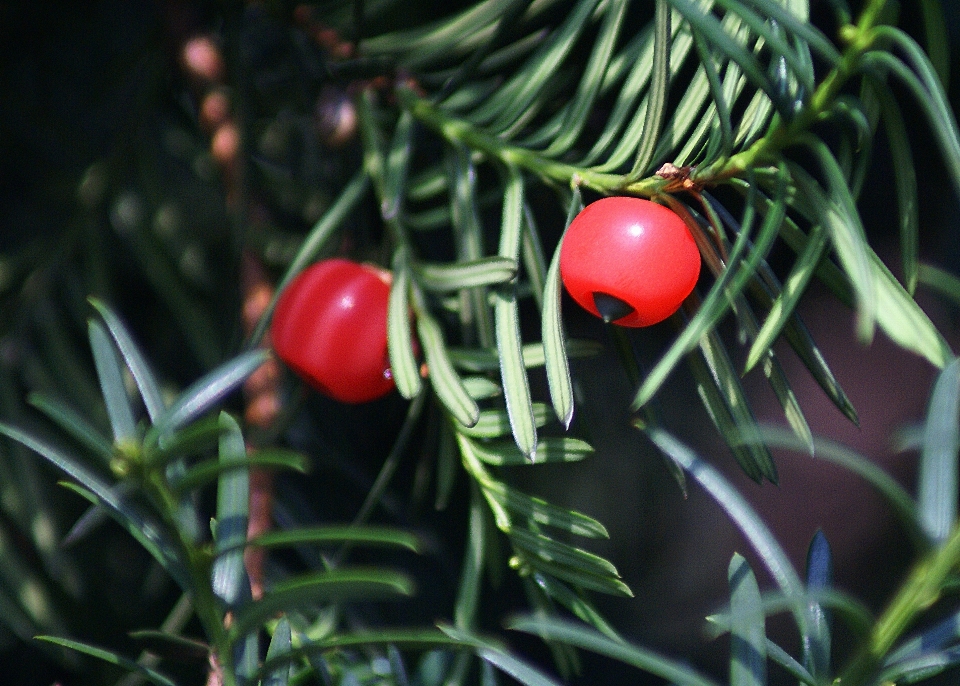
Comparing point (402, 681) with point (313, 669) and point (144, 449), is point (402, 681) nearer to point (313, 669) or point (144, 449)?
point (313, 669)

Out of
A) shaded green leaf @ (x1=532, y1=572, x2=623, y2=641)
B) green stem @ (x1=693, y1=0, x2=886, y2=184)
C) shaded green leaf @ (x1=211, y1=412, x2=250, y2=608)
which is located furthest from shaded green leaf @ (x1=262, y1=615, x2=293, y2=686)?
green stem @ (x1=693, y1=0, x2=886, y2=184)

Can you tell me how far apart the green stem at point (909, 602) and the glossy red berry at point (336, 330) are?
26cm

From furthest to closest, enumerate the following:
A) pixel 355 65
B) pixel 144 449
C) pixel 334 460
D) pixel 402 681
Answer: pixel 334 460
pixel 355 65
pixel 402 681
pixel 144 449

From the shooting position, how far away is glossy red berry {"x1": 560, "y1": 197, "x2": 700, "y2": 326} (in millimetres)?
318

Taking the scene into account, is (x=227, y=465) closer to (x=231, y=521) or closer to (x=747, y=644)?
(x=231, y=521)

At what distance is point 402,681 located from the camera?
356 mm

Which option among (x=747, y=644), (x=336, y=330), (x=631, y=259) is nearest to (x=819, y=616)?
(x=747, y=644)

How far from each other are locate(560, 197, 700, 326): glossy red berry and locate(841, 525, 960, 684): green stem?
14 centimetres

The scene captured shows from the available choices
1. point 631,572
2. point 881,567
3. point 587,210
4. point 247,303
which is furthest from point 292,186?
point 881,567

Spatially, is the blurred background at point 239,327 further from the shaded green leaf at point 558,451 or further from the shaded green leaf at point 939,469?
the shaded green leaf at point 939,469

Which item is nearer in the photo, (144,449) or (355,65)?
(144,449)

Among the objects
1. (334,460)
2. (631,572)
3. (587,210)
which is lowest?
(631,572)

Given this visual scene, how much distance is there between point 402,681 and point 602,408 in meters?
0.40

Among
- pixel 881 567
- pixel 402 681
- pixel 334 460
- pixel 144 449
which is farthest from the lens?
pixel 881 567
